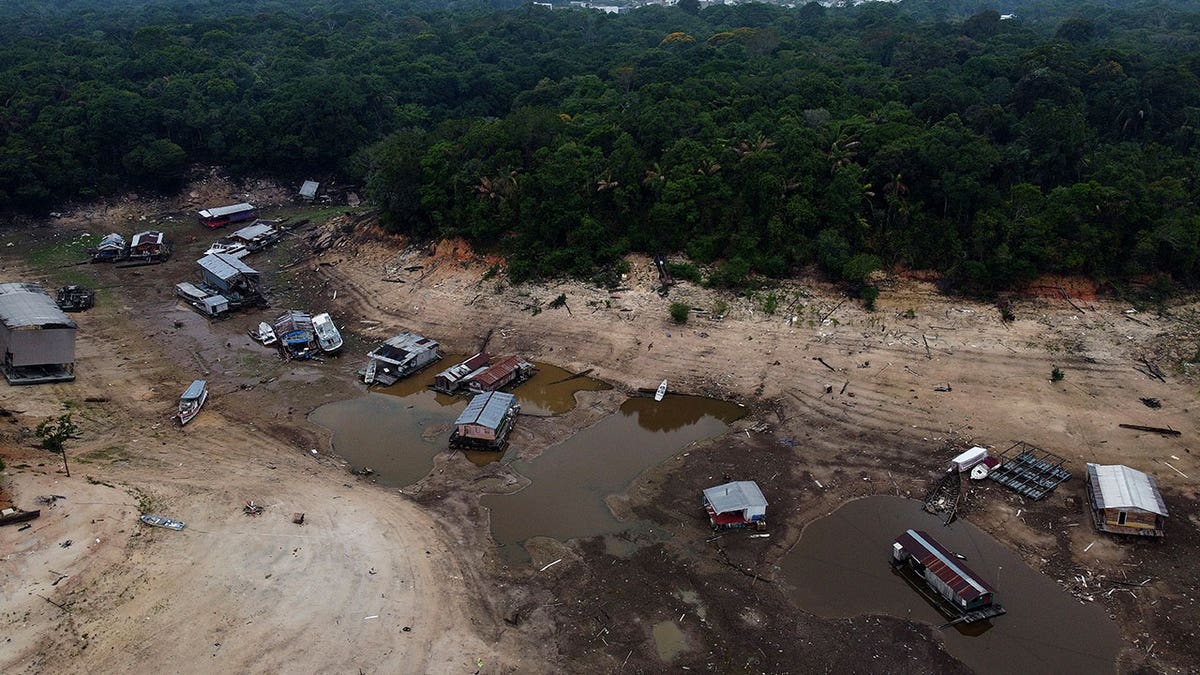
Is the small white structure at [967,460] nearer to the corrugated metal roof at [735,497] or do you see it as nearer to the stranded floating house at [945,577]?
the stranded floating house at [945,577]

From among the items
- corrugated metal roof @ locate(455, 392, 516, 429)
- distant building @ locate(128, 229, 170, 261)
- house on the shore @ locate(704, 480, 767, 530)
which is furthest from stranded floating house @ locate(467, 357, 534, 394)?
distant building @ locate(128, 229, 170, 261)

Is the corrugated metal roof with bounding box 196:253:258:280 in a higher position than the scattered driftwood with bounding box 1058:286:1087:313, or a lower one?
lower

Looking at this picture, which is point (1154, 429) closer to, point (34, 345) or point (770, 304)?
point (770, 304)

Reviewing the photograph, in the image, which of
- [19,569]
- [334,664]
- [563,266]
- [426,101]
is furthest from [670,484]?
[426,101]

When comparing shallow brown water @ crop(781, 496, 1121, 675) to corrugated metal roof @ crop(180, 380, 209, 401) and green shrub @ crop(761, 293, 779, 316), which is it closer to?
green shrub @ crop(761, 293, 779, 316)

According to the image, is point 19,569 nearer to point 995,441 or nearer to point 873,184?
point 995,441

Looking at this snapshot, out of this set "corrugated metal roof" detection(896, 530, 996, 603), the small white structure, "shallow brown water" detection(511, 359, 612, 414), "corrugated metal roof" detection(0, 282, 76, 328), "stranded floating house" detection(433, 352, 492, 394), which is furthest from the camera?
"stranded floating house" detection(433, 352, 492, 394)

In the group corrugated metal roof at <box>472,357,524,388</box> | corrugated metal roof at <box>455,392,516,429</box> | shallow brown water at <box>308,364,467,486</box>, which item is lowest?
shallow brown water at <box>308,364,467,486</box>
